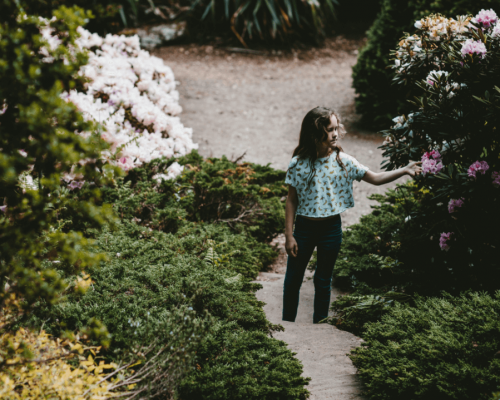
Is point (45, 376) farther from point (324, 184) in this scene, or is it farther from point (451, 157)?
point (451, 157)

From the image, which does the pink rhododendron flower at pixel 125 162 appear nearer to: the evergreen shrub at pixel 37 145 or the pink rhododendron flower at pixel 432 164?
the evergreen shrub at pixel 37 145

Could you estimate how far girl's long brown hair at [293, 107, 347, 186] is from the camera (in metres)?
2.81

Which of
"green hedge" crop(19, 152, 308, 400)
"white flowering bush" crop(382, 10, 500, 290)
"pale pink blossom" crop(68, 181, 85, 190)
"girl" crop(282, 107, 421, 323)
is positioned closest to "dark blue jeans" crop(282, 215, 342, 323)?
"girl" crop(282, 107, 421, 323)

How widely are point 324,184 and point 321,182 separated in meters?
0.03

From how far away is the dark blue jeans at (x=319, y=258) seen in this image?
299cm

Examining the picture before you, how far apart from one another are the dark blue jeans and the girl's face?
1.62 feet

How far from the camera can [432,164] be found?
280 centimetres

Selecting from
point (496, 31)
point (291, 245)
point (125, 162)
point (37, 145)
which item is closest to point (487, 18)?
point (496, 31)

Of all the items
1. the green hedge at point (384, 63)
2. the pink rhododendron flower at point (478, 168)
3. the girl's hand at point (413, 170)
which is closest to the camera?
the pink rhododendron flower at point (478, 168)

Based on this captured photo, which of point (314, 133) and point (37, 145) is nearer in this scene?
point (37, 145)

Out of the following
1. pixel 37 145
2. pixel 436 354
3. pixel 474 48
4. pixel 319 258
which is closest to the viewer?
pixel 37 145

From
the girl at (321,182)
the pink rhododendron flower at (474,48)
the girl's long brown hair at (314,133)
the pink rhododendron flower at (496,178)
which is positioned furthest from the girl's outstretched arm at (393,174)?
the pink rhododendron flower at (474,48)

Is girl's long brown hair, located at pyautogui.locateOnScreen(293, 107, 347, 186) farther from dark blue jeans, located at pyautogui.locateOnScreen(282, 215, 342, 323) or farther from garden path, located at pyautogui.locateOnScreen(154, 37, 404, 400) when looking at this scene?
garden path, located at pyautogui.locateOnScreen(154, 37, 404, 400)

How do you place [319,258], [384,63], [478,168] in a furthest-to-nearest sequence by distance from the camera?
[384,63], [319,258], [478,168]
